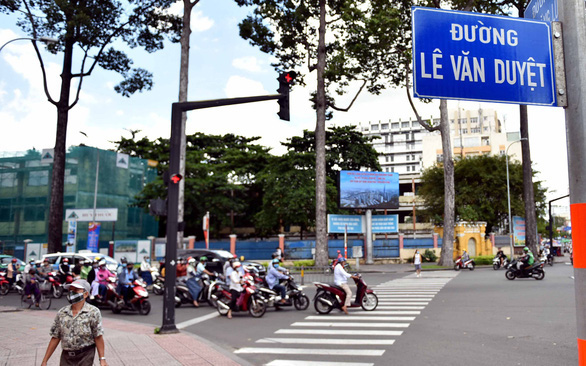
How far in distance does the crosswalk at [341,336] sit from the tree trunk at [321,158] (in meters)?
13.1

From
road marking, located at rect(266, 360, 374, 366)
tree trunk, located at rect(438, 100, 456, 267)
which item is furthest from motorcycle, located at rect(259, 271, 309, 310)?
tree trunk, located at rect(438, 100, 456, 267)

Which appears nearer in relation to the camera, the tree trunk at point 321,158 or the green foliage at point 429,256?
the tree trunk at point 321,158

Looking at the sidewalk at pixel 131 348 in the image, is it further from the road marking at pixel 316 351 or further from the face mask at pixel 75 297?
the face mask at pixel 75 297

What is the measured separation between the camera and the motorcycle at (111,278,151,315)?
47.5ft

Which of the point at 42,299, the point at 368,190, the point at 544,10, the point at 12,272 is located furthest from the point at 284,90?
the point at 368,190

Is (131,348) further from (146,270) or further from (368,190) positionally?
(368,190)

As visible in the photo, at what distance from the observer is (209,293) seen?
634 inches

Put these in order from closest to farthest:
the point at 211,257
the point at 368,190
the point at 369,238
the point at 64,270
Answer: the point at 64,270 → the point at 211,257 → the point at 368,190 → the point at 369,238

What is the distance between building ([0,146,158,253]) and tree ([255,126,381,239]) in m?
12.4

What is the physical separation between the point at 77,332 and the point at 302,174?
3800 cm

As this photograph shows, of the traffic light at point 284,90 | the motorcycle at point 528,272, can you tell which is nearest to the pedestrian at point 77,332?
the traffic light at point 284,90

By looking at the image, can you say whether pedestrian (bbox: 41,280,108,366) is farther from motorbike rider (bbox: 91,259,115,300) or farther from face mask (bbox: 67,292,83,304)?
motorbike rider (bbox: 91,259,115,300)

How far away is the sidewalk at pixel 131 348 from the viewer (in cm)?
771

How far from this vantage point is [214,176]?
1784 inches
